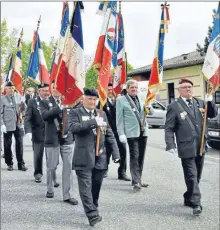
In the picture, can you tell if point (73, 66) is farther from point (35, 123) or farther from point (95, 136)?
point (35, 123)

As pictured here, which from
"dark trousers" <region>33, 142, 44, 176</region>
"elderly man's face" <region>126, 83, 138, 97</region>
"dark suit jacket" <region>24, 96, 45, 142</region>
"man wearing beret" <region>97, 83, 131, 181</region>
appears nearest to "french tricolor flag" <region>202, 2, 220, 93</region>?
"elderly man's face" <region>126, 83, 138, 97</region>

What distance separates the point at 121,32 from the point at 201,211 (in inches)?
197

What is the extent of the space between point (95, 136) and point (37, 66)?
5093 millimetres

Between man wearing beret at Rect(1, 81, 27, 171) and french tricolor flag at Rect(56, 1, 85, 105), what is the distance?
3436 millimetres

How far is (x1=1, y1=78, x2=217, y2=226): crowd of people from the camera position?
5406mm

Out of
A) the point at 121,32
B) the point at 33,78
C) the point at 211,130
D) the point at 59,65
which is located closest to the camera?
the point at 59,65

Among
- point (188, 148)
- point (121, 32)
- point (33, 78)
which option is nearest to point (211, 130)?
point (121, 32)

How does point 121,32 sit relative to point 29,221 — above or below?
above

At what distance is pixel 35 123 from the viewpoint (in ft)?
26.2

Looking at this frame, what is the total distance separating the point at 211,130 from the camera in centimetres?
1241

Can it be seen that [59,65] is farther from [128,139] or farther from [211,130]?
[211,130]

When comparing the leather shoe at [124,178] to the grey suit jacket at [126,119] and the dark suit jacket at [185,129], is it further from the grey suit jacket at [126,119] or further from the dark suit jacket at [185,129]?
the dark suit jacket at [185,129]

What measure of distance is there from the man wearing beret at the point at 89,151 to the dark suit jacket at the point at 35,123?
2488 mm

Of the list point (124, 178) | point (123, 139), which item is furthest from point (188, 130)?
point (124, 178)
